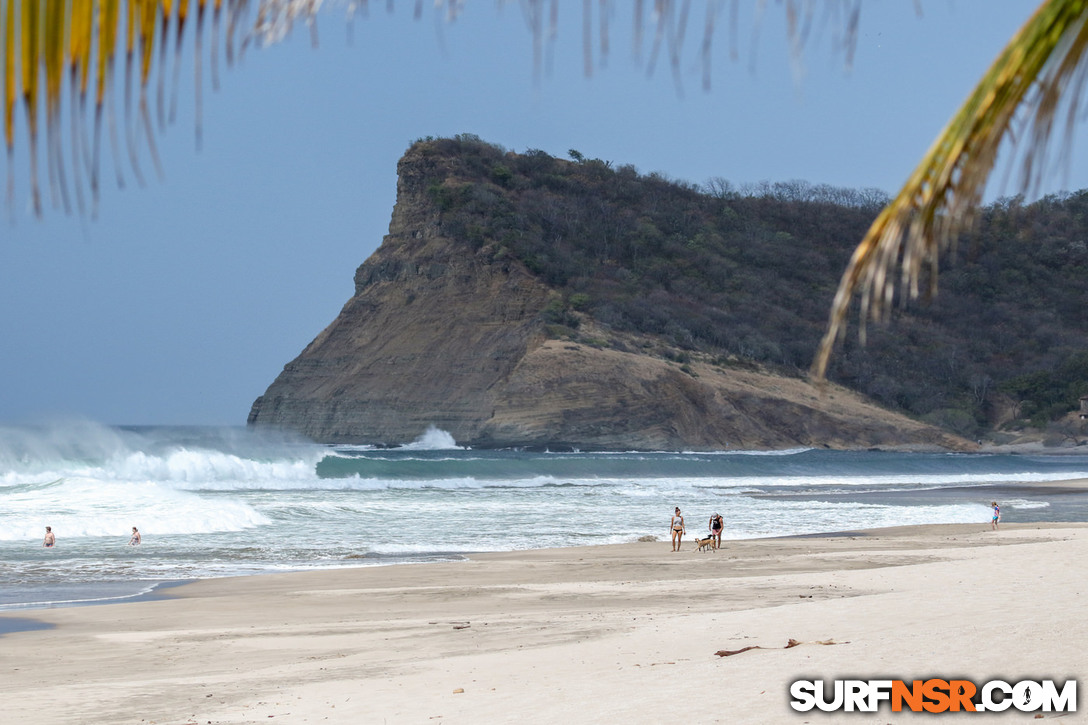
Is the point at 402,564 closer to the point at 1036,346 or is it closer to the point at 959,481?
the point at 959,481

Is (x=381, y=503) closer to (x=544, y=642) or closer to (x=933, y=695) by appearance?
(x=544, y=642)

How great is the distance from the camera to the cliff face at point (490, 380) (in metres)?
68.5

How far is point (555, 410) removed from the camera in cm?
6719

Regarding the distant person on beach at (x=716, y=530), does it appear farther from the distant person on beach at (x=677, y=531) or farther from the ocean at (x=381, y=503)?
the ocean at (x=381, y=503)

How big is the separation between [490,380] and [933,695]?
6652 cm

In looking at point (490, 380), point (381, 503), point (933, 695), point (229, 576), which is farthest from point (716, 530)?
point (490, 380)

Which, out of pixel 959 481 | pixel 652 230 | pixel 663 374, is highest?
pixel 652 230

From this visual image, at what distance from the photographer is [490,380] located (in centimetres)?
7150

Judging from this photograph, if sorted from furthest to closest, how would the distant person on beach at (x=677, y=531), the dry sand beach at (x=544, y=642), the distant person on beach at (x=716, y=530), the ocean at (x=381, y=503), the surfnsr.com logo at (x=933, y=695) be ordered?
the distant person on beach at (x=677, y=531) < the distant person on beach at (x=716, y=530) < the ocean at (x=381, y=503) < the dry sand beach at (x=544, y=642) < the surfnsr.com logo at (x=933, y=695)

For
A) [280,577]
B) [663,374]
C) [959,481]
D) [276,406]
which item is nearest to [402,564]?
[280,577]

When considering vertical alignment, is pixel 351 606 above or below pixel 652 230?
below

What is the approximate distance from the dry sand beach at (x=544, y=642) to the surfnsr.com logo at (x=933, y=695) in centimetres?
13

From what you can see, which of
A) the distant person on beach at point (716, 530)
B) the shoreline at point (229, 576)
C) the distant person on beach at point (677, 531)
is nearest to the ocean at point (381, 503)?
the shoreline at point (229, 576)

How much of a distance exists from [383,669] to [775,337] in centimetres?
7857
